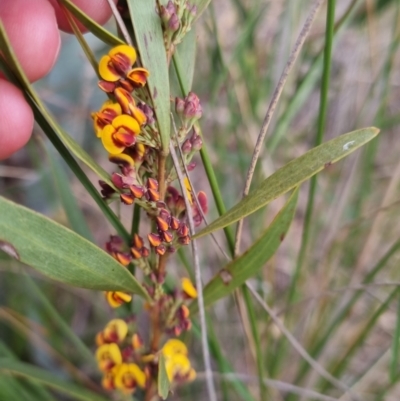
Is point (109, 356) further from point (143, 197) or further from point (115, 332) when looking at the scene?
point (143, 197)

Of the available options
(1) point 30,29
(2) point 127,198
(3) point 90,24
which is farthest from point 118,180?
(1) point 30,29

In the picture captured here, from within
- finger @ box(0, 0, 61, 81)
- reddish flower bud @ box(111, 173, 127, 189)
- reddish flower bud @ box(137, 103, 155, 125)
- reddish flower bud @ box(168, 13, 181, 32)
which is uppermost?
finger @ box(0, 0, 61, 81)

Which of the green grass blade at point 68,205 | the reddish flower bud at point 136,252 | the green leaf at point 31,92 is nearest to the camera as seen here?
the green leaf at point 31,92

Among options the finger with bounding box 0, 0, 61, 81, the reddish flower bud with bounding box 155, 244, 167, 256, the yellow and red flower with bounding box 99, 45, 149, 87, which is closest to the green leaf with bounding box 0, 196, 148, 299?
the reddish flower bud with bounding box 155, 244, 167, 256

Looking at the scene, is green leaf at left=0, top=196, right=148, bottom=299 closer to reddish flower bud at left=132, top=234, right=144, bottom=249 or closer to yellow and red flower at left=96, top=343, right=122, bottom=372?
reddish flower bud at left=132, top=234, right=144, bottom=249

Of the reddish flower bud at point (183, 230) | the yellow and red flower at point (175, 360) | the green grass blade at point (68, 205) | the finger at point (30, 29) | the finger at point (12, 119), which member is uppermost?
the finger at point (30, 29)

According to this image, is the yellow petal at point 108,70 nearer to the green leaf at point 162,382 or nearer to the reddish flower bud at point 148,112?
the reddish flower bud at point 148,112

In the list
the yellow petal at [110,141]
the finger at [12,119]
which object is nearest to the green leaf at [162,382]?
the yellow petal at [110,141]
